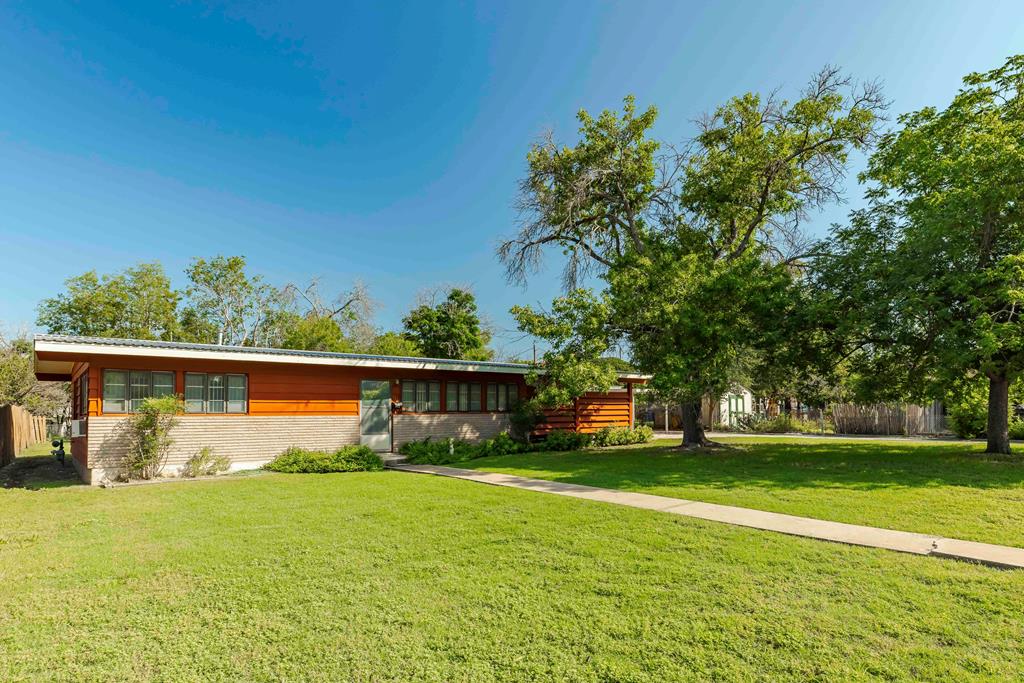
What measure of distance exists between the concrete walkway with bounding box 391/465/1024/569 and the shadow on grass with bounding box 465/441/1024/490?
3.90ft

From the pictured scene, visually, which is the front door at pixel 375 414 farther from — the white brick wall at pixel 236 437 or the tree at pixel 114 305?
the tree at pixel 114 305

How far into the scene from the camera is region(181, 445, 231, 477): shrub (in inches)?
472

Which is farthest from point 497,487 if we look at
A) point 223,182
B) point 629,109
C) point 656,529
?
point 223,182

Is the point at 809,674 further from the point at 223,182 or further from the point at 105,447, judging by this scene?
the point at 223,182

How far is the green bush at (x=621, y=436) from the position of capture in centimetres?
1902

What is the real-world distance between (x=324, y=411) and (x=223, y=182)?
16.7 meters

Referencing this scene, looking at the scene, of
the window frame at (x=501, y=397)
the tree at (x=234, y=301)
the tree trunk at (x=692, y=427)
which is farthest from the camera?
the tree at (x=234, y=301)

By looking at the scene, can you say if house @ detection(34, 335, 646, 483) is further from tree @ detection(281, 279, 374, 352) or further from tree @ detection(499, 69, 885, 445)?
tree @ detection(281, 279, 374, 352)

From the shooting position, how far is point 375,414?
15.1 meters

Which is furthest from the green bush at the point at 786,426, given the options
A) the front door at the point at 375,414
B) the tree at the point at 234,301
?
the tree at the point at 234,301

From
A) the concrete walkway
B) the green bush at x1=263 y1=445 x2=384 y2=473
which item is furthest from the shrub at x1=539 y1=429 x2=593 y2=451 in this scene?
the concrete walkway

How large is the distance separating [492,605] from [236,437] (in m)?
11.1

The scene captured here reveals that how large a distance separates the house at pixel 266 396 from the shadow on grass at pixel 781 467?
2.84 m

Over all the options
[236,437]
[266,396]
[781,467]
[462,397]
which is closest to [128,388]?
[236,437]
